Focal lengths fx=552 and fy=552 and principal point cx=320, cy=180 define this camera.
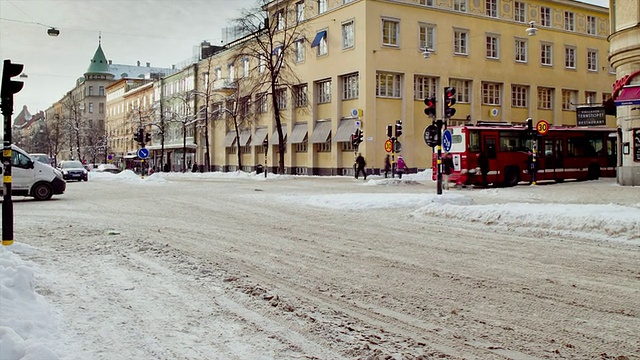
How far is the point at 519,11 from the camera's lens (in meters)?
50.0

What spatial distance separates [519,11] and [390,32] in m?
14.7

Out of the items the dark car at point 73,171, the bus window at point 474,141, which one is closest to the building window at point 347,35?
the bus window at point 474,141

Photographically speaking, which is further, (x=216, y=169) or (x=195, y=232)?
(x=216, y=169)

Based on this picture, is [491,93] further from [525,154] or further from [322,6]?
[525,154]

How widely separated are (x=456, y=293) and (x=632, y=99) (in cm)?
1818

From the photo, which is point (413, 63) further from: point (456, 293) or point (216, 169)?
point (456, 293)

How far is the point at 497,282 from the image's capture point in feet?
23.0

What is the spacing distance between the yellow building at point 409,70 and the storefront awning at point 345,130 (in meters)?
0.11

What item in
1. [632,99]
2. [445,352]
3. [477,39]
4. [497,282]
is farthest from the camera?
[477,39]

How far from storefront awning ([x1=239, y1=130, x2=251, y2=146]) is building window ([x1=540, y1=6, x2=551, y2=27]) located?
100ft

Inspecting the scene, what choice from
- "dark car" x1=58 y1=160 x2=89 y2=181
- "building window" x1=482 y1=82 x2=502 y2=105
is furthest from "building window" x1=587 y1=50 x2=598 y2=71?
"dark car" x1=58 y1=160 x2=89 y2=181

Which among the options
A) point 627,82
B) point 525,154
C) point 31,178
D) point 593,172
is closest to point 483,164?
point 525,154

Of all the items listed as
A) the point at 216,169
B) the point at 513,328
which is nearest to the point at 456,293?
the point at 513,328

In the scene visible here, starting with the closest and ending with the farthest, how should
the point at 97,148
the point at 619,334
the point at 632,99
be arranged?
the point at 619,334, the point at 632,99, the point at 97,148
